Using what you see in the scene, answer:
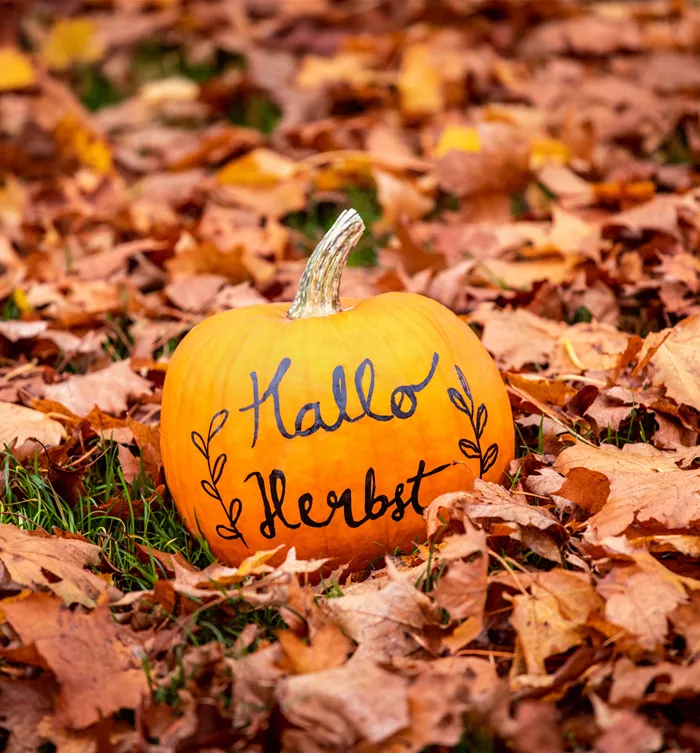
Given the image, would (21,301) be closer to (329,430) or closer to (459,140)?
(329,430)

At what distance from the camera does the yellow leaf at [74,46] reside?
6492 mm

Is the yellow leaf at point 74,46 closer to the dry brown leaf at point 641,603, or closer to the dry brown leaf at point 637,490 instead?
the dry brown leaf at point 637,490

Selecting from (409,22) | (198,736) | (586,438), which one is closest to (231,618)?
(198,736)

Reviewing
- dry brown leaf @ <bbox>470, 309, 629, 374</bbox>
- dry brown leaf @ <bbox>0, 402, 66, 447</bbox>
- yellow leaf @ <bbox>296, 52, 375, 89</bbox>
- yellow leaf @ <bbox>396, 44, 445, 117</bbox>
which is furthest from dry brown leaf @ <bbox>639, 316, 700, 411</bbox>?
yellow leaf @ <bbox>296, 52, 375, 89</bbox>

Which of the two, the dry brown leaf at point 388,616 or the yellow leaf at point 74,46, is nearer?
the dry brown leaf at point 388,616

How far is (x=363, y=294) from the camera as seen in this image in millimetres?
3420

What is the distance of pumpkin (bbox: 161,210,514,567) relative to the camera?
2.14 metres

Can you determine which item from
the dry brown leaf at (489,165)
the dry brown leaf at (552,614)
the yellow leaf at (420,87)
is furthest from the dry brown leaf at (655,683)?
the yellow leaf at (420,87)

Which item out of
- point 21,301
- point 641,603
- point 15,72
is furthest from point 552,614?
point 15,72

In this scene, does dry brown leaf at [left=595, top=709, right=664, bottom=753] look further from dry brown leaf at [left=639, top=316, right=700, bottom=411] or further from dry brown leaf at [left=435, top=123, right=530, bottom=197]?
dry brown leaf at [left=435, top=123, right=530, bottom=197]

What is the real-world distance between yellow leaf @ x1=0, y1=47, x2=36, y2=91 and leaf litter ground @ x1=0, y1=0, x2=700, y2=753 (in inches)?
0.9

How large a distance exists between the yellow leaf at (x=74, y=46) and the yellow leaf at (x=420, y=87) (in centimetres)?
220

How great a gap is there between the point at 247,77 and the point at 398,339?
13.3ft

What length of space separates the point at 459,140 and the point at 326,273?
97.8 inches
